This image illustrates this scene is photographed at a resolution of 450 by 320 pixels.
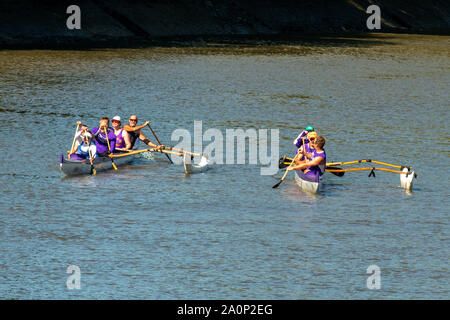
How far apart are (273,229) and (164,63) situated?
44.0m

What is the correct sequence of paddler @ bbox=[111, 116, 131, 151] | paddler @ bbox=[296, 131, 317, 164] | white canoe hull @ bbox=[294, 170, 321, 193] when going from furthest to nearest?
paddler @ bbox=[111, 116, 131, 151] → paddler @ bbox=[296, 131, 317, 164] → white canoe hull @ bbox=[294, 170, 321, 193]

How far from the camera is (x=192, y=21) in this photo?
9162 centimetres

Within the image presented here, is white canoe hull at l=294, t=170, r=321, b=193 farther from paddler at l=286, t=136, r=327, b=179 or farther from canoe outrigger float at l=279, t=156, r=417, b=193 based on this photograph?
paddler at l=286, t=136, r=327, b=179

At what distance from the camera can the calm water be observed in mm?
19812

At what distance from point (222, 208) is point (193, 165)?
5.15 meters

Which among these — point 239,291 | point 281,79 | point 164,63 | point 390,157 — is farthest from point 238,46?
point 239,291

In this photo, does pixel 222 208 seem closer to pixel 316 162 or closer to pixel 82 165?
pixel 316 162

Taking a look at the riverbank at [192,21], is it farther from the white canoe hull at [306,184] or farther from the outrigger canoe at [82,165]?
the white canoe hull at [306,184]

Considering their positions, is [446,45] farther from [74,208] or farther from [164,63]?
[74,208]

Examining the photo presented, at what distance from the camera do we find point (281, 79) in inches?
2354

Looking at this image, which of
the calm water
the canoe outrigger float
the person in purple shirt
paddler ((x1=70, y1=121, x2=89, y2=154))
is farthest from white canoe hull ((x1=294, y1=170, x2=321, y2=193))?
paddler ((x1=70, y1=121, x2=89, y2=154))

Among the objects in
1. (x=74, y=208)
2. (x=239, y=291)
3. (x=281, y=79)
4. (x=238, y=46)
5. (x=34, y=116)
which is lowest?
(x=239, y=291)

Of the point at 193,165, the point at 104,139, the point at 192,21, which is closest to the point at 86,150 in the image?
the point at 104,139

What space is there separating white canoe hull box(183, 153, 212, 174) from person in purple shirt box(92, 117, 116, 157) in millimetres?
3097
